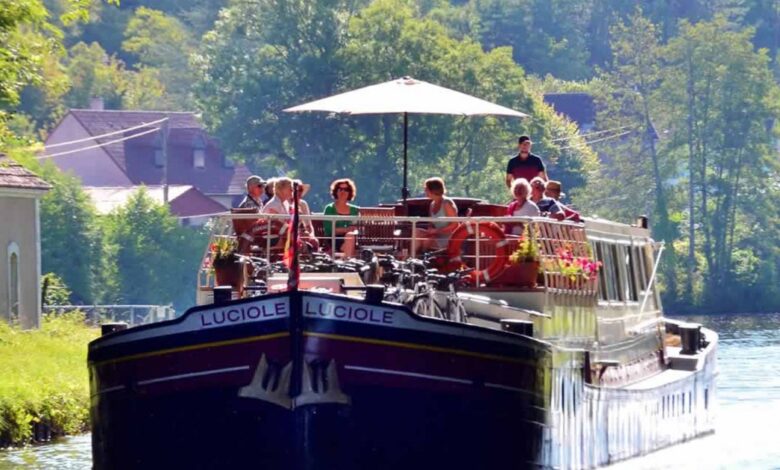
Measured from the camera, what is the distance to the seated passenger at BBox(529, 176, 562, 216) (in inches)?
952

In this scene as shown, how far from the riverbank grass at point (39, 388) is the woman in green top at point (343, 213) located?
6506 millimetres

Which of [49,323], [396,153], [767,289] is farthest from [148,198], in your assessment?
[49,323]

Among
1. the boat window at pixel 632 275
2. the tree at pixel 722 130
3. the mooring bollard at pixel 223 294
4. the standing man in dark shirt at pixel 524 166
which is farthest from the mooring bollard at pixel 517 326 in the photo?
the tree at pixel 722 130

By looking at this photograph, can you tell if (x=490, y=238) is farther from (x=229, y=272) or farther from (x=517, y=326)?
(x=229, y=272)

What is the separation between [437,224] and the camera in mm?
23125

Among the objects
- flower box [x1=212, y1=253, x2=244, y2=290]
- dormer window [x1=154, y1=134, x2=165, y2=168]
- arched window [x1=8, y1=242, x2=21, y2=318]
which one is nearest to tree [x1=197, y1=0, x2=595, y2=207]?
dormer window [x1=154, y1=134, x2=165, y2=168]

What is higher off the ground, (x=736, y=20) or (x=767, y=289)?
(x=736, y=20)

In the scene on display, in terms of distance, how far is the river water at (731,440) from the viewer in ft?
90.1

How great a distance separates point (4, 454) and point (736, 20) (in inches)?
4105

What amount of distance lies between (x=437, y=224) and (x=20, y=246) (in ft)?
80.4

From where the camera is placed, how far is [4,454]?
28031mm

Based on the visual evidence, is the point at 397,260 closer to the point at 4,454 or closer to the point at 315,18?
the point at 4,454

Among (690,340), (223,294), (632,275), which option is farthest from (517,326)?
(690,340)

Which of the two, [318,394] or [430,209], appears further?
[430,209]
